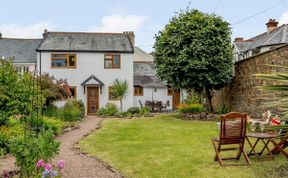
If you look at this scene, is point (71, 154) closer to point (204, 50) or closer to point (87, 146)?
point (87, 146)

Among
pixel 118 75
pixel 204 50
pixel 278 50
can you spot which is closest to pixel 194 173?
pixel 278 50

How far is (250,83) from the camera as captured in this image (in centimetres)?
1705

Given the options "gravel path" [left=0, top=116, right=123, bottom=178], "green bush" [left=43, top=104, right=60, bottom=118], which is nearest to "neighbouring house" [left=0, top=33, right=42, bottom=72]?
"green bush" [left=43, top=104, right=60, bottom=118]

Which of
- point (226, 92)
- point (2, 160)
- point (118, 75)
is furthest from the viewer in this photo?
point (118, 75)

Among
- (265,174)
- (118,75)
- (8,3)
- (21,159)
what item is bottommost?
(265,174)

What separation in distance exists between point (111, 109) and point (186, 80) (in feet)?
24.4

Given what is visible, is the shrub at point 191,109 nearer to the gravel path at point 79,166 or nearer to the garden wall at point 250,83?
the garden wall at point 250,83

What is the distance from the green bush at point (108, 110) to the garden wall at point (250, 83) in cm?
807

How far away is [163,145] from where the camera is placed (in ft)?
32.2

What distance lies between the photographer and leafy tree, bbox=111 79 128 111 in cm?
2397

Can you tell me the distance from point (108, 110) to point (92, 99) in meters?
2.74

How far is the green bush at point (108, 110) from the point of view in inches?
903

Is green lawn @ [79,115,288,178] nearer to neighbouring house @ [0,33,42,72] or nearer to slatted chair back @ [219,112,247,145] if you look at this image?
slatted chair back @ [219,112,247,145]

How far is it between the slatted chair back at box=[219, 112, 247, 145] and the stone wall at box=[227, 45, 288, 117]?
7.65 meters
